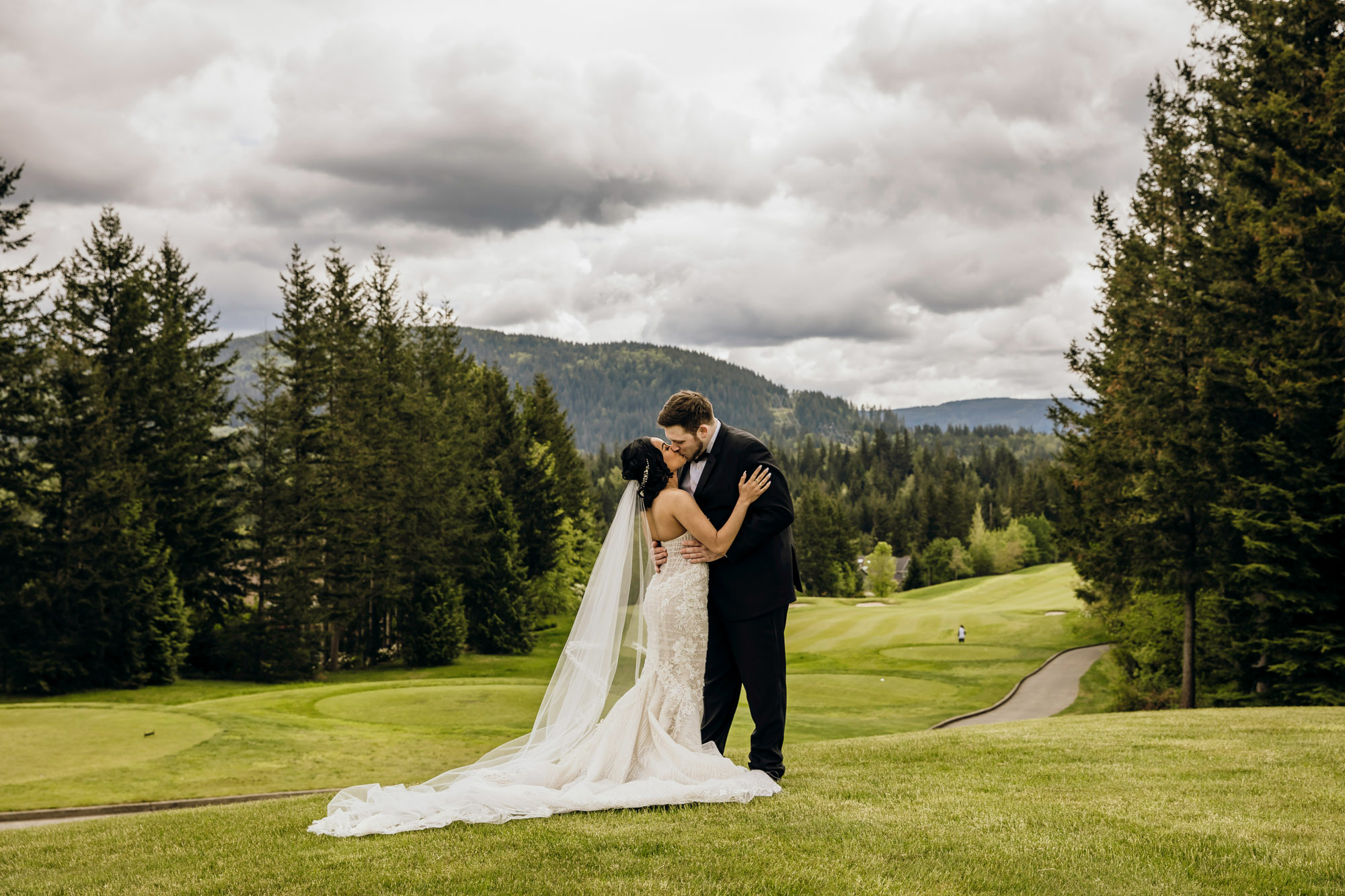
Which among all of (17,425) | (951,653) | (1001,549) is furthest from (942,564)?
(17,425)

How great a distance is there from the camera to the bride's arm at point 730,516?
243 inches

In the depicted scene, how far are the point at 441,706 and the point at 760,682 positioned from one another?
1671 centimetres

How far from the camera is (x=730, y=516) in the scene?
6371 millimetres

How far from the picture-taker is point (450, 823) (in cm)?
527

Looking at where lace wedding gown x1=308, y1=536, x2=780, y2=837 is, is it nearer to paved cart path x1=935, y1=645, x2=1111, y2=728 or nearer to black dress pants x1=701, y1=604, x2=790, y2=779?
black dress pants x1=701, y1=604, x2=790, y2=779

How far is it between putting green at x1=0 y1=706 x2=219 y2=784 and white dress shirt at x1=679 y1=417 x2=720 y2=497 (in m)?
12.6

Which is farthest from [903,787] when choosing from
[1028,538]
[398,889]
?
[1028,538]

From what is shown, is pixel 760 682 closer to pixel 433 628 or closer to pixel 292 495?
pixel 292 495

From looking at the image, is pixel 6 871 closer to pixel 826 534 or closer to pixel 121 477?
pixel 121 477

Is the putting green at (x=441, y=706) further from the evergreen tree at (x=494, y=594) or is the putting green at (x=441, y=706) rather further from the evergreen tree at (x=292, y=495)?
the evergreen tree at (x=494, y=594)

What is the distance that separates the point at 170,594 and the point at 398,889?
30068 millimetres

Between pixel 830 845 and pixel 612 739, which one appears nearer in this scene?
pixel 830 845

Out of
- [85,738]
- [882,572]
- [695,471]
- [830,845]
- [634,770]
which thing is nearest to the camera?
[830,845]

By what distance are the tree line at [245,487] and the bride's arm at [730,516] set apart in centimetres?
2809
